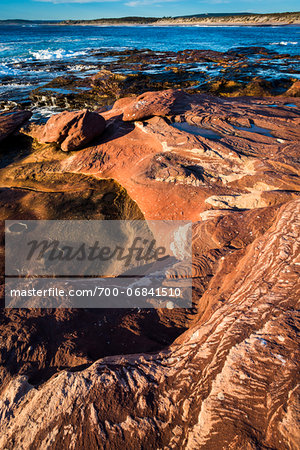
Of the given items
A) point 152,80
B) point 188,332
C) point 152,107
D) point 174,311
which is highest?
point 152,80

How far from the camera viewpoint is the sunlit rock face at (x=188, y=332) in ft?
5.32

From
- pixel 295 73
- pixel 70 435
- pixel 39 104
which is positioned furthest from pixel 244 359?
pixel 295 73

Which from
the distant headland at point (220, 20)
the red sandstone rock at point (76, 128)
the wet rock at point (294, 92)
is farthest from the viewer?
the distant headland at point (220, 20)

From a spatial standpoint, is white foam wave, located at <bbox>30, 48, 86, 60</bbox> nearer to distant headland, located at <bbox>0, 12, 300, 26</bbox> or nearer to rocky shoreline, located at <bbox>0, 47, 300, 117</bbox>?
rocky shoreline, located at <bbox>0, 47, 300, 117</bbox>

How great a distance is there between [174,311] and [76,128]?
20.4 feet

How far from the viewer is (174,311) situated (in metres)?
3.20

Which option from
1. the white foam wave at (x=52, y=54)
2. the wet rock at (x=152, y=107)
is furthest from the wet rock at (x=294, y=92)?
the white foam wave at (x=52, y=54)

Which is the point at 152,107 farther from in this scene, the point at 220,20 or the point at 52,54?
the point at 220,20

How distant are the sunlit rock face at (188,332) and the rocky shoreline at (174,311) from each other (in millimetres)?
11

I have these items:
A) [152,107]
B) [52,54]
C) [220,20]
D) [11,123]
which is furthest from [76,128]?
[220,20]

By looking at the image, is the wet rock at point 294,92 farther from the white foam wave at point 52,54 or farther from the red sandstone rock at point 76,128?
the white foam wave at point 52,54

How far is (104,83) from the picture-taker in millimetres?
16672

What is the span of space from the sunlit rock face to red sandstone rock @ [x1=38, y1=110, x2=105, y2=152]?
66.4 inches

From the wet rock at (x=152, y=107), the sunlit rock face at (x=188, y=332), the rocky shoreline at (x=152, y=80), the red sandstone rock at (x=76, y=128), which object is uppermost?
the rocky shoreline at (x=152, y=80)
